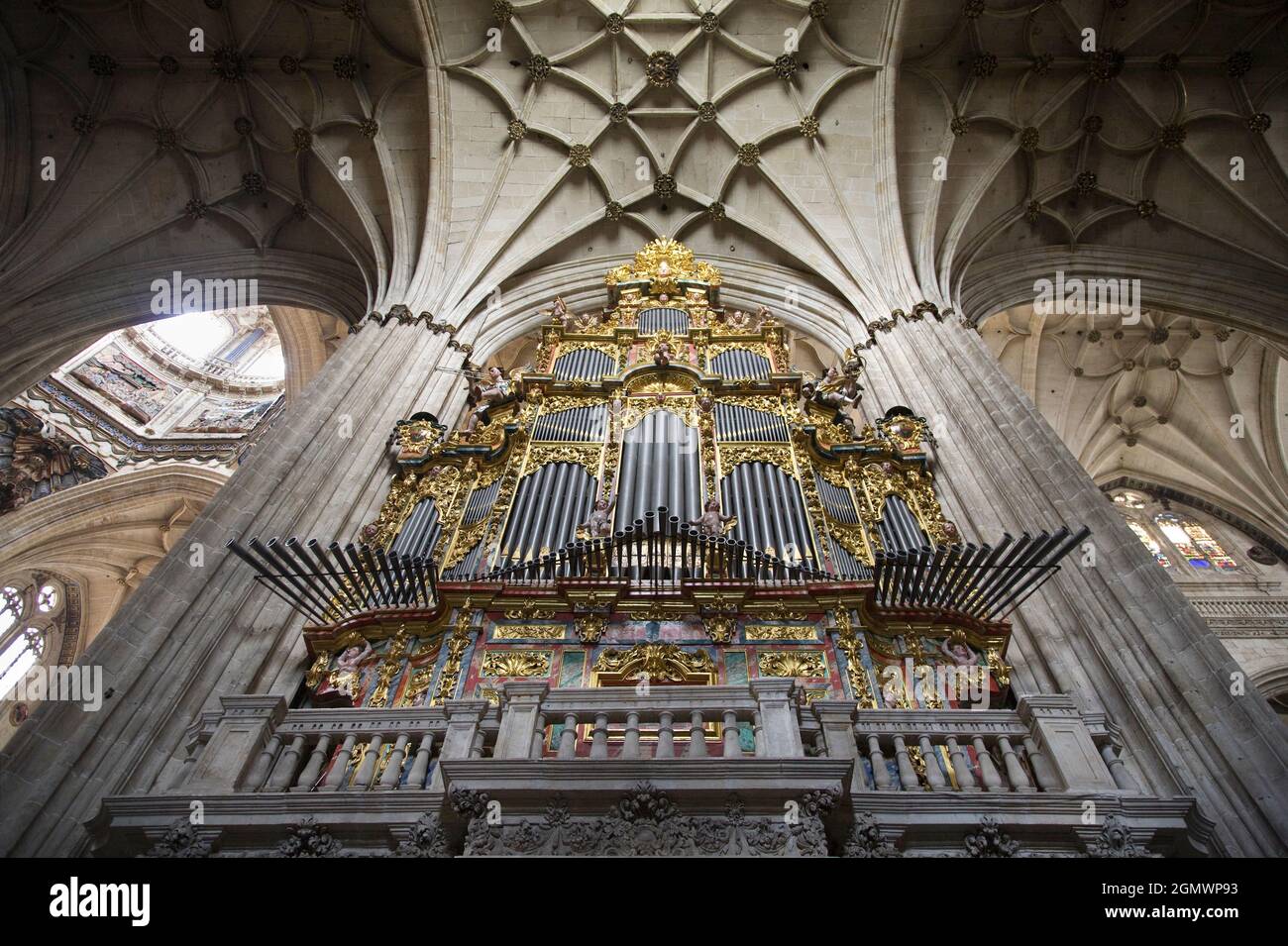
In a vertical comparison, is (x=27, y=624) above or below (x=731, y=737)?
above

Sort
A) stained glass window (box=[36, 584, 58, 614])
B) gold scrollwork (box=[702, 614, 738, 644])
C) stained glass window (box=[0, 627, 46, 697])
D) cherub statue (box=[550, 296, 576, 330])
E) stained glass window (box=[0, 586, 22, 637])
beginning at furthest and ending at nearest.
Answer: stained glass window (box=[36, 584, 58, 614]) → stained glass window (box=[0, 586, 22, 637]) → stained glass window (box=[0, 627, 46, 697]) → cherub statue (box=[550, 296, 576, 330]) → gold scrollwork (box=[702, 614, 738, 644])

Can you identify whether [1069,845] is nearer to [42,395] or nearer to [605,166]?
[605,166]

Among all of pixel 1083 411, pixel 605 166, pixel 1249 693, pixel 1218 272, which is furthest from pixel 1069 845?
pixel 1083 411

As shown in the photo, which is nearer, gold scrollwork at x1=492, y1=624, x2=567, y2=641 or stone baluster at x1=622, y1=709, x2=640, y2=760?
stone baluster at x1=622, y1=709, x2=640, y2=760

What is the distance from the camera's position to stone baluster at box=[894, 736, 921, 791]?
5.04 metres

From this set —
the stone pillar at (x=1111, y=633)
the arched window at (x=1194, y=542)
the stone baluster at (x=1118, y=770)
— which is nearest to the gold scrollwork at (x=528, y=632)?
the stone pillar at (x=1111, y=633)

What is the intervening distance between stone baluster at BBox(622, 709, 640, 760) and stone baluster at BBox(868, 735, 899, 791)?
1.57 metres

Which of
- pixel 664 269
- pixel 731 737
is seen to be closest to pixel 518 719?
pixel 731 737

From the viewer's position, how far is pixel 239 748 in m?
5.11

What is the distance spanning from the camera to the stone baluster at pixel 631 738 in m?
4.71

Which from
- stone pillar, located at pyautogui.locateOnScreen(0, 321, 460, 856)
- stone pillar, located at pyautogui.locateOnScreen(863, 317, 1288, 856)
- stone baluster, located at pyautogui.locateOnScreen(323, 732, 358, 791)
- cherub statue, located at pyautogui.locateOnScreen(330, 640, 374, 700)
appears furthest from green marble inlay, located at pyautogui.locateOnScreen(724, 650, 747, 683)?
stone pillar, located at pyautogui.locateOnScreen(0, 321, 460, 856)

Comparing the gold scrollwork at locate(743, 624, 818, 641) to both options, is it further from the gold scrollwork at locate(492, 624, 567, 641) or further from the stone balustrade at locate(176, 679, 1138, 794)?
the gold scrollwork at locate(492, 624, 567, 641)

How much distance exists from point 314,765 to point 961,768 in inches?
164

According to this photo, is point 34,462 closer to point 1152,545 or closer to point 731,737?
point 731,737
